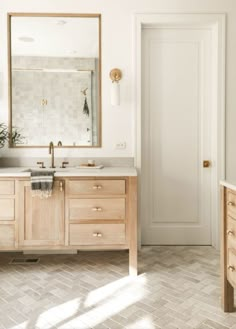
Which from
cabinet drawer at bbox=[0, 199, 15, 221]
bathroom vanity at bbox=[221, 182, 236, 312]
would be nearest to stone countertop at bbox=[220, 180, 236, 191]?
bathroom vanity at bbox=[221, 182, 236, 312]

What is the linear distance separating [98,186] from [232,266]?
1245mm

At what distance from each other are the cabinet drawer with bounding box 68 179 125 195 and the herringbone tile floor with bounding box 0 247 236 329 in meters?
0.69

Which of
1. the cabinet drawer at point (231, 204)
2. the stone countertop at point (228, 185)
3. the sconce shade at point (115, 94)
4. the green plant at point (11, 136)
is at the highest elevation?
the sconce shade at point (115, 94)

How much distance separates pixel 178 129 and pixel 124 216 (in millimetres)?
1239

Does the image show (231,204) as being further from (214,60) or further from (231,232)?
(214,60)

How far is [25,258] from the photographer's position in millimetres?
3277

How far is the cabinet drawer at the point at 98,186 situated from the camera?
287cm

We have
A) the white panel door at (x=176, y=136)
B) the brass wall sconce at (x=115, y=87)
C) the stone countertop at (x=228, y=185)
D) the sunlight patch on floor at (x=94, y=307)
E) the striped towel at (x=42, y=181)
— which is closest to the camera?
the stone countertop at (x=228, y=185)

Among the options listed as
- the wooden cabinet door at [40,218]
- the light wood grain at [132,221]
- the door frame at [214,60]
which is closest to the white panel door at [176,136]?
the door frame at [214,60]

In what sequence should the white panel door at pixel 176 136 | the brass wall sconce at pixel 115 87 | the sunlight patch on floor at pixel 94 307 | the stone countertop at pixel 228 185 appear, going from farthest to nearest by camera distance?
the white panel door at pixel 176 136 → the brass wall sconce at pixel 115 87 → the sunlight patch on floor at pixel 94 307 → the stone countertop at pixel 228 185

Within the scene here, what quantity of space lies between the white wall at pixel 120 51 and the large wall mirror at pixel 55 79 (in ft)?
0.22

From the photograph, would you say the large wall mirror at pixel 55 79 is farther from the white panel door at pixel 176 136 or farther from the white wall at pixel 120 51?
the white panel door at pixel 176 136

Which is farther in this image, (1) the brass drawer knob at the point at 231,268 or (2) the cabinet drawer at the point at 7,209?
(2) the cabinet drawer at the point at 7,209

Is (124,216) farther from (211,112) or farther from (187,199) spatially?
(211,112)
